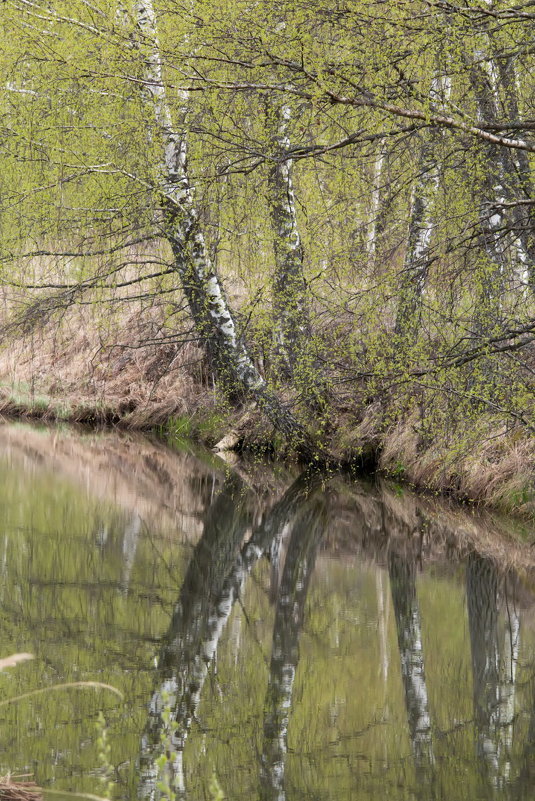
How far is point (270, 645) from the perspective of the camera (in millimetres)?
7129

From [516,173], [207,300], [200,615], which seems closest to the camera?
[200,615]

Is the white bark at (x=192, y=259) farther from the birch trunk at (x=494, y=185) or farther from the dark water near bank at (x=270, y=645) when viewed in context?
the birch trunk at (x=494, y=185)

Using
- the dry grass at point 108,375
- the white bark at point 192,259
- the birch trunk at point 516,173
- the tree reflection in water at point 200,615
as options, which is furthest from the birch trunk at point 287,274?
the dry grass at point 108,375

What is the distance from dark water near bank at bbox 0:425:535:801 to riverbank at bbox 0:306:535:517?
545 millimetres

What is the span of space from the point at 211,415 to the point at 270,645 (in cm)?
1037

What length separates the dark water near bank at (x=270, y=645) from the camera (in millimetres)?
5055

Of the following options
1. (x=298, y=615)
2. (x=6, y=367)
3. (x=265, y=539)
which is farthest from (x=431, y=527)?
(x=6, y=367)

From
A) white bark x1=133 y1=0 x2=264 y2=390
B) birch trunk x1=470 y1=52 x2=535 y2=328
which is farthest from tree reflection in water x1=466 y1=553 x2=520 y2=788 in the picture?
white bark x1=133 y1=0 x2=264 y2=390

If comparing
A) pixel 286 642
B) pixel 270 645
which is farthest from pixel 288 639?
pixel 270 645

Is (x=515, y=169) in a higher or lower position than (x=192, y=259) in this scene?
higher

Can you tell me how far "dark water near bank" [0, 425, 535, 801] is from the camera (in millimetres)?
5055

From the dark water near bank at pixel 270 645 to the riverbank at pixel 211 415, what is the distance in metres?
0.54

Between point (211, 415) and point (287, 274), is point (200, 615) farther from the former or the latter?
point (211, 415)

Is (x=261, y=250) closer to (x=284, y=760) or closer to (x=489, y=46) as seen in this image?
(x=489, y=46)
